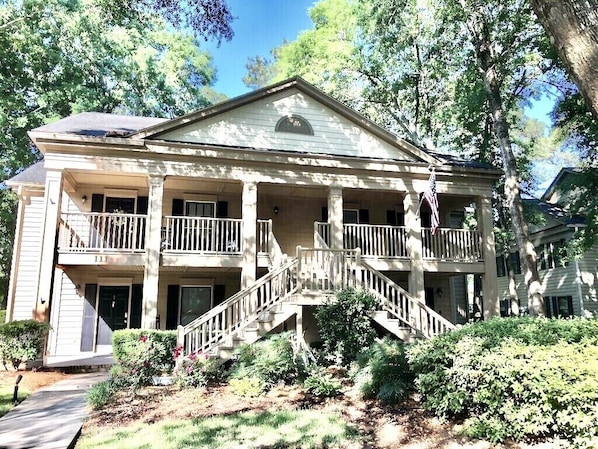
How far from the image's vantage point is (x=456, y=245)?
14.8 metres

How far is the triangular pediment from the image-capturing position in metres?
13.2

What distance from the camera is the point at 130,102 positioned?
26.5 m

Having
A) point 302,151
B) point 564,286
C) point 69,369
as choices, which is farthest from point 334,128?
point 564,286

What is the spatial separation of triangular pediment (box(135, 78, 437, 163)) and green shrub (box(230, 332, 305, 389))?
639 centimetres

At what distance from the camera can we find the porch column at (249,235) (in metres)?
12.5

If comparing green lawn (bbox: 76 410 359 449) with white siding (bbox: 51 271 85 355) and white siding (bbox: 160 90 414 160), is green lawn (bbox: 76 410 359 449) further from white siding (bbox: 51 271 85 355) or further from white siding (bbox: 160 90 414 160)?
white siding (bbox: 51 271 85 355)

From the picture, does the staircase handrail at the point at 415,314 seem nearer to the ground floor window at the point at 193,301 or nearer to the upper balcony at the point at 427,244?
the upper balcony at the point at 427,244

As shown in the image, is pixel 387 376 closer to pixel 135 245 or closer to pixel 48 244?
pixel 135 245

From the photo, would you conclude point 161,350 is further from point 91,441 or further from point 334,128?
point 334,128

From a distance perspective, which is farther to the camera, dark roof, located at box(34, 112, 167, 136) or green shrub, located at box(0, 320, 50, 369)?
dark roof, located at box(34, 112, 167, 136)

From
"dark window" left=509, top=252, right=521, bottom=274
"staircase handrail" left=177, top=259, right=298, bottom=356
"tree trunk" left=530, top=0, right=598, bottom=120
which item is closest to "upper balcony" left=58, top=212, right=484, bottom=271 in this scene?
"staircase handrail" left=177, top=259, right=298, bottom=356

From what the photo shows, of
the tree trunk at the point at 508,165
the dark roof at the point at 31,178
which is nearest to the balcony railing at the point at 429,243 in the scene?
the tree trunk at the point at 508,165

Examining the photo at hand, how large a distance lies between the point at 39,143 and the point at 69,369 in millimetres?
5903

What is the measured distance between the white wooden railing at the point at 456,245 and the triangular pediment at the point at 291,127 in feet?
8.20
